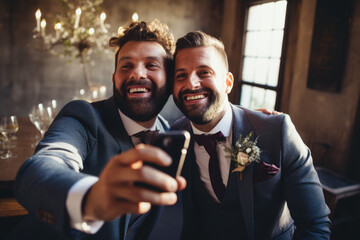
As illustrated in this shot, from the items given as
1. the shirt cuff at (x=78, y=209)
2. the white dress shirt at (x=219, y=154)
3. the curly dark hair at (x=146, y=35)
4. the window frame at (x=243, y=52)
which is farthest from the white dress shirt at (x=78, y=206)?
the window frame at (x=243, y=52)

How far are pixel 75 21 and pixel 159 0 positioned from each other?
2.87 metres

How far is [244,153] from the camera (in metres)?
1.38

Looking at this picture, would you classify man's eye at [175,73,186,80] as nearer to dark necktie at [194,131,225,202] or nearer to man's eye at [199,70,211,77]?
man's eye at [199,70,211,77]

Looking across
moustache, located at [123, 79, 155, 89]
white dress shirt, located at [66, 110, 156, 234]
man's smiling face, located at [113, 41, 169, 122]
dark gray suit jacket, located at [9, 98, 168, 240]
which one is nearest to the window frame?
man's smiling face, located at [113, 41, 169, 122]

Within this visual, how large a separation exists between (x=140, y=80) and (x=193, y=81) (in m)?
0.30

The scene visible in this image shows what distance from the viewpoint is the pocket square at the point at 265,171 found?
4.49ft

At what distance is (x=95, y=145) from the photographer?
53.2 inches

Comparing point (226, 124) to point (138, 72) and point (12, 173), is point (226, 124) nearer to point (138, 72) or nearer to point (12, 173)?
point (138, 72)

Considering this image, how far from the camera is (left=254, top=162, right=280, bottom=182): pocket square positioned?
4.49 ft

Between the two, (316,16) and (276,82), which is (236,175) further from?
(276,82)

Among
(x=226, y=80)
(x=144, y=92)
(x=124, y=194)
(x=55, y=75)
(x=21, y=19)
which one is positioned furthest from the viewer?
(x=55, y=75)

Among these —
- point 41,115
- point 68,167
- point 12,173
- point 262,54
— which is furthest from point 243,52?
point 68,167

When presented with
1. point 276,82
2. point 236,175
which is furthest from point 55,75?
point 236,175

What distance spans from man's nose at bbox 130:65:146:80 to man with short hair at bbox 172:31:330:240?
19cm
